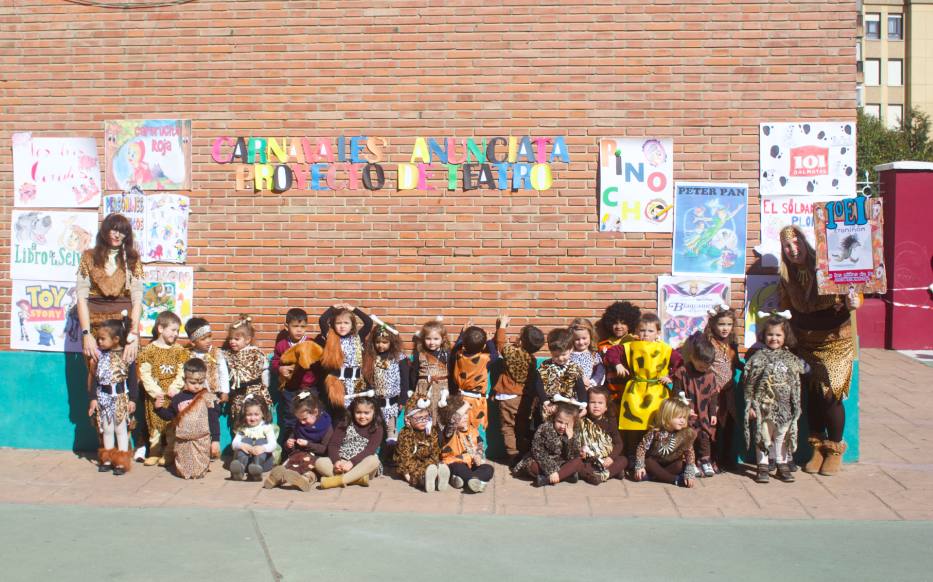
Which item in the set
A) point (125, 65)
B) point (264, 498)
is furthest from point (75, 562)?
point (125, 65)

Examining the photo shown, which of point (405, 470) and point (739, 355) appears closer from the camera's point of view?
point (405, 470)

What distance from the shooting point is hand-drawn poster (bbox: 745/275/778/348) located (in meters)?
8.41

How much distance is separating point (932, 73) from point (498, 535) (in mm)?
53627

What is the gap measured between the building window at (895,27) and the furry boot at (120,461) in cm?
5388

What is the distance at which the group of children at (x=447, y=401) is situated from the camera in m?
7.40

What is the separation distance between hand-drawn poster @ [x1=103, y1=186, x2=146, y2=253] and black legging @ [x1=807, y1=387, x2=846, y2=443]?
5.87 m

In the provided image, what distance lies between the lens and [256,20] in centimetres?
862

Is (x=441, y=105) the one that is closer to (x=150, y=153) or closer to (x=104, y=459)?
(x=150, y=153)

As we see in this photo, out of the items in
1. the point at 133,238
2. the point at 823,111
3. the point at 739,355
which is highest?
the point at 823,111

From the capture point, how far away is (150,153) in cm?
870

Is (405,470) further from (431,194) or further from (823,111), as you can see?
(823,111)

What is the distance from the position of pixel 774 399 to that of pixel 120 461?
5094 millimetres

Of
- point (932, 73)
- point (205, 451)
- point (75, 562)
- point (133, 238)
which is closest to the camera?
point (75, 562)

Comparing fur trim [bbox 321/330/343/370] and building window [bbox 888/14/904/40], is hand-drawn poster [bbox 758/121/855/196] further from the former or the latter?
building window [bbox 888/14/904/40]
